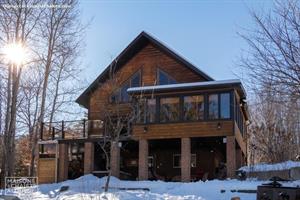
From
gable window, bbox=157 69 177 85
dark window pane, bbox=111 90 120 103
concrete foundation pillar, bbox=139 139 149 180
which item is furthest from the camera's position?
dark window pane, bbox=111 90 120 103

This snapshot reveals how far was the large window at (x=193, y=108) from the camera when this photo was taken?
23.4m

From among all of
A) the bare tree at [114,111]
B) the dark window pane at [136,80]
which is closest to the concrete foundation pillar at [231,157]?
the bare tree at [114,111]

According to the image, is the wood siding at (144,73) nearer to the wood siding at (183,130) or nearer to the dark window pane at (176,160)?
the wood siding at (183,130)

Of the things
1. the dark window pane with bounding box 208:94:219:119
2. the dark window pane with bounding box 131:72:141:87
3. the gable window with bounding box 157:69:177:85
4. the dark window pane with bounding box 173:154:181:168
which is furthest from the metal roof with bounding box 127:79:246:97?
the dark window pane with bounding box 173:154:181:168

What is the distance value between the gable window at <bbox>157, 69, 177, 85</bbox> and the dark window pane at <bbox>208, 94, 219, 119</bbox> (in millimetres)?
4509

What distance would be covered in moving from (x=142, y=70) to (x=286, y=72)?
20127 millimetres

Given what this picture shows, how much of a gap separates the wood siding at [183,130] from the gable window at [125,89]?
345 cm

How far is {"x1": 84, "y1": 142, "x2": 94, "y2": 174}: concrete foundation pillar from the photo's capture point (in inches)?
1018

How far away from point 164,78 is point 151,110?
12.3 feet

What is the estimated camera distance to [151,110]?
2448cm

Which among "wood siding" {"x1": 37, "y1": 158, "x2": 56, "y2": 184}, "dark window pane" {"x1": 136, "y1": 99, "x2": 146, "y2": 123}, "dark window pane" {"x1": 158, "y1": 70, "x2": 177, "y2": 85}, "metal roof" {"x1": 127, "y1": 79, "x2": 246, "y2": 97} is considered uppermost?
"dark window pane" {"x1": 158, "y1": 70, "x2": 177, "y2": 85}

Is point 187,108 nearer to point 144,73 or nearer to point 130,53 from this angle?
point 144,73

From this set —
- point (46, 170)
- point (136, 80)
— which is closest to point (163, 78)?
point (136, 80)

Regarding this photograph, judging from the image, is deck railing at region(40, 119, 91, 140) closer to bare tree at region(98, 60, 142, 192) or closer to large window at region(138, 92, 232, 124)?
bare tree at region(98, 60, 142, 192)
